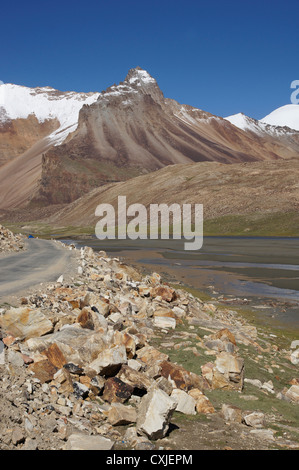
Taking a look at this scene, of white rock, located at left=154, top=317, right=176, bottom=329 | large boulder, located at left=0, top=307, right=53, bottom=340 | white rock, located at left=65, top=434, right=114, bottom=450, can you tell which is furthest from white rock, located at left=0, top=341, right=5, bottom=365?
white rock, located at left=154, top=317, right=176, bottom=329

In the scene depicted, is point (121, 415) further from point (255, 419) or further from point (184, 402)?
point (255, 419)

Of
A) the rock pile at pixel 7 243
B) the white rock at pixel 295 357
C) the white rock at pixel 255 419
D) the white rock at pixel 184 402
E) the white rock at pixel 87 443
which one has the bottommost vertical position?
the white rock at pixel 295 357

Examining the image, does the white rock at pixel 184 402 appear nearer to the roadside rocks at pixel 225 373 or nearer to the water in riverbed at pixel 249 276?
the roadside rocks at pixel 225 373

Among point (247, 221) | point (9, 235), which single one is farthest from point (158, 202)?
point (9, 235)

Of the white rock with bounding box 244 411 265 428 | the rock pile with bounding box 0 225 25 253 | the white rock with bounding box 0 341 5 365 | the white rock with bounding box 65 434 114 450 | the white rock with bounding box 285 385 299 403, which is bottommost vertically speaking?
the white rock with bounding box 285 385 299 403

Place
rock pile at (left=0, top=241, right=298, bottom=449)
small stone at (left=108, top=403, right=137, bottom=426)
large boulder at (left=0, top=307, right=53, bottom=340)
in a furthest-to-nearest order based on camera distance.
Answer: large boulder at (left=0, top=307, right=53, bottom=340) < small stone at (left=108, top=403, right=137, bottom=426) < rock pile at (left=0, top=241, right=298, bottom=449)

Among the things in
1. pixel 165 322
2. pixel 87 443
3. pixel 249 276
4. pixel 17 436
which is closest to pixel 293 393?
pixel 165 322

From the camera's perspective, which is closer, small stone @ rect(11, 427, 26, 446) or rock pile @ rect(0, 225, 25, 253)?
small stone @ rect(11, 427, 26, 446)

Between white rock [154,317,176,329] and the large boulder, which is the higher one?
the large boulder

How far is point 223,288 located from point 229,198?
362ft

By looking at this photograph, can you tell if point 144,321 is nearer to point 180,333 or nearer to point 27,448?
point 180,333

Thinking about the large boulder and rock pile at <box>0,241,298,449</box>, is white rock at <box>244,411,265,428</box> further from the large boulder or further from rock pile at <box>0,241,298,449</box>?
the large boulder

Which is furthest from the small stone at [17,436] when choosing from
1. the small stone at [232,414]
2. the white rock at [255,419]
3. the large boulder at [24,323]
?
the white rock at [255,419]

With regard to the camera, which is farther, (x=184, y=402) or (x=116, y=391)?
(x=184, y=402)
